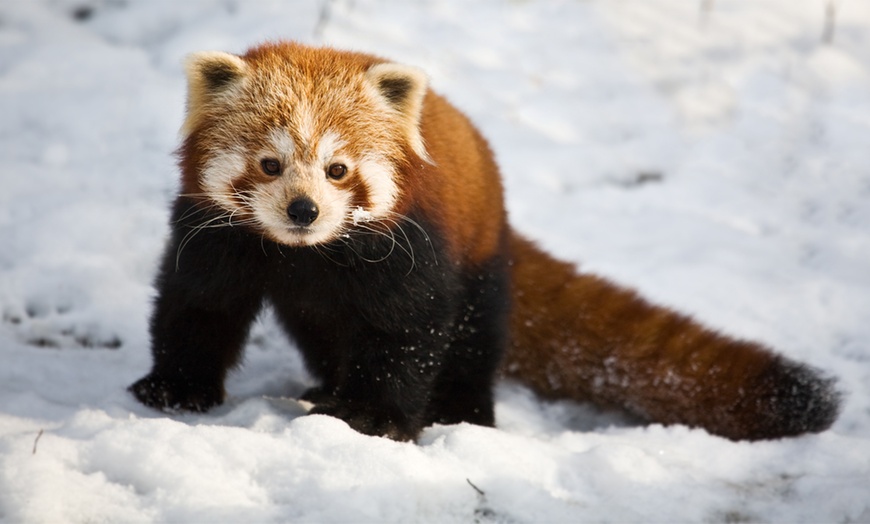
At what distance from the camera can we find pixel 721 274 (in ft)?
16.5

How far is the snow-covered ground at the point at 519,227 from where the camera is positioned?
9.11ft

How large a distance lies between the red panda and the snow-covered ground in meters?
0.18

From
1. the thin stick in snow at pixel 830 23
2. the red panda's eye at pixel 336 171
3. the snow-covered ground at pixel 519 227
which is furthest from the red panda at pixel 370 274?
the thin stick in snow at pixel 830 23

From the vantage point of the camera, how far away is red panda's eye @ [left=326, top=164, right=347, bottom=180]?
3033mm

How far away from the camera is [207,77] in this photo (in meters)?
3.17

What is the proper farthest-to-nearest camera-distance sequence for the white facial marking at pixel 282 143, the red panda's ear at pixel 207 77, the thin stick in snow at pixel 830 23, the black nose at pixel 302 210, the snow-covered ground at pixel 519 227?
the thin stick in snow at pixel 830 23 → the red panda's ear at pixel 207 77 → the white facial marking at pixel 282 143 → the black nose at pixel 302 210 → the snow-covered ground at pixel 519 227

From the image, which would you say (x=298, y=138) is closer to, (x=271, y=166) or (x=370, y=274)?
(x=271, y=166)

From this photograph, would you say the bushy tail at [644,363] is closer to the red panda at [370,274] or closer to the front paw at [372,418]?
the red panda at [370,274]

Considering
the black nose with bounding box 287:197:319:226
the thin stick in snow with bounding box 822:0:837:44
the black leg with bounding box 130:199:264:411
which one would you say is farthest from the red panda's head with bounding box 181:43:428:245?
the thin stick in snow with bounding box 822:0:837:44

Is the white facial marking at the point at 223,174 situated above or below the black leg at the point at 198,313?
above

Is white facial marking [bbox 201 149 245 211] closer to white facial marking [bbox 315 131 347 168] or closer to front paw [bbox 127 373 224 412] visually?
white facial marking [bbox 315 131 347 168]

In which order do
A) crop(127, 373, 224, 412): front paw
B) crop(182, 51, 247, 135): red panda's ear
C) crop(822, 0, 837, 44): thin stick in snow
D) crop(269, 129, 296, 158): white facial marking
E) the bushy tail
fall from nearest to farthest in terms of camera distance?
crop(269, 129, 296, 158): white facial marking
crop(182, 51, 247, 135): red panda's ear
crop(127, 373, 224, 412): front paw
the bushy tail
crop(822, 0, 837, 44): thin stick in snow

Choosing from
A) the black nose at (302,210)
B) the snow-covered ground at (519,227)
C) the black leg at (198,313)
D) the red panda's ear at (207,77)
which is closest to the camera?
the snow-covered ground at (519,227)

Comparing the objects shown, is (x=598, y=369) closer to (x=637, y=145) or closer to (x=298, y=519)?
(x=298, y=519)
